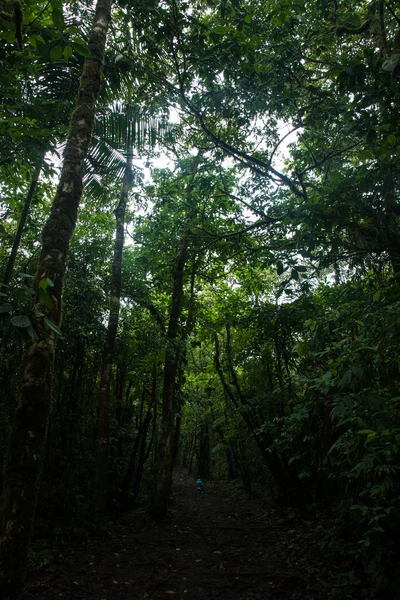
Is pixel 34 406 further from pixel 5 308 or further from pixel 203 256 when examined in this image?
pixel 203 256

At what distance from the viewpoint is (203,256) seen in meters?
8.05

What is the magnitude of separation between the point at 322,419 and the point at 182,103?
234 inches

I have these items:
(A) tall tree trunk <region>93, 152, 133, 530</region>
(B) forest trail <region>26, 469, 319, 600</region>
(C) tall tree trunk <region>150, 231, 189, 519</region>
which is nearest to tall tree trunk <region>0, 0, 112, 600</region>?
(B) forest trail <region>26, 469, 319, 600</region>

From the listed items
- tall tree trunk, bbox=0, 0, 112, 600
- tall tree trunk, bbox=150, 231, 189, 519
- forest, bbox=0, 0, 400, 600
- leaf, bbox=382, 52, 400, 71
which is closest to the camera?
tall tree trunk, bbox=0, 0, 112, 600

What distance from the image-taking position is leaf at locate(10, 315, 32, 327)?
154cm

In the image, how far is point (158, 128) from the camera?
7.50 metres

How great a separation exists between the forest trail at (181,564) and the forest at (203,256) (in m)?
0.12

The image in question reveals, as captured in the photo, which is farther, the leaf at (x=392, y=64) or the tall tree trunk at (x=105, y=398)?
the tall tree trunk at (x=105, y=398)

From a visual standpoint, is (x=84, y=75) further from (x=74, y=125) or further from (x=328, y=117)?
(x=328, y=117)

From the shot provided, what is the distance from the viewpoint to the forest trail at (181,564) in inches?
207

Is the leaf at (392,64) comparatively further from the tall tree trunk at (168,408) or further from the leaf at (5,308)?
the tall tree trunk at (168,408)

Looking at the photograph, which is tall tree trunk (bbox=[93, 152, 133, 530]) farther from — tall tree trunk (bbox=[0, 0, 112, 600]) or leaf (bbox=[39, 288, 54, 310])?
leaf (bbox=[39, 288, 54, 310])

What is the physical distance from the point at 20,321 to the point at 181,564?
22.5 feet

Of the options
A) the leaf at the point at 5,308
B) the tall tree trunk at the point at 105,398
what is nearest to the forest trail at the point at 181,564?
the tall tree trunk at the point at 105,398
